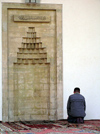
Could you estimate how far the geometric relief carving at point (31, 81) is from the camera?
1026cm

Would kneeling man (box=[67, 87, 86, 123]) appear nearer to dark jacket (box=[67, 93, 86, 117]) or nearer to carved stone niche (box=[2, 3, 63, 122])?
dark jacket (box=[67, 93, 86, 117])

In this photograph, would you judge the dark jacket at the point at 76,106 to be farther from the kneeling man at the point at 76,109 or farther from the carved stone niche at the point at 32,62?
the carved stone niche at the point at 32,62

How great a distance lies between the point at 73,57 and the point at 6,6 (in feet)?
8.17

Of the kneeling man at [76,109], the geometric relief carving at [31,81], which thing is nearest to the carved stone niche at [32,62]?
the geometric relief carving at [31,81]

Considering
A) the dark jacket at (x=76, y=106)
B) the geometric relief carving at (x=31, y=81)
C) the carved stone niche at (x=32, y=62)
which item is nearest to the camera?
the dark jacket at (x=76, y=106)

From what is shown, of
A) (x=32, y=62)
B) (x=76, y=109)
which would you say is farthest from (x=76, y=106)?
(x=32, y=62)

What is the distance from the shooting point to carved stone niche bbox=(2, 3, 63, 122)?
10.1 m

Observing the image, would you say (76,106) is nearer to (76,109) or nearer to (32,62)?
(76,109)

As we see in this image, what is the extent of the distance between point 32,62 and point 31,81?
0.58 meters

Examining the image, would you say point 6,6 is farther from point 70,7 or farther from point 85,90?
point 85,90

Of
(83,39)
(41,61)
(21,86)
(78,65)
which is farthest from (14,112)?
(83,39)

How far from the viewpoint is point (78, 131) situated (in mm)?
7547

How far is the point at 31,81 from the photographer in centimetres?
1034

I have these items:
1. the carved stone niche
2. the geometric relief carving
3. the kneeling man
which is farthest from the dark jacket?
the geometric relief carving
